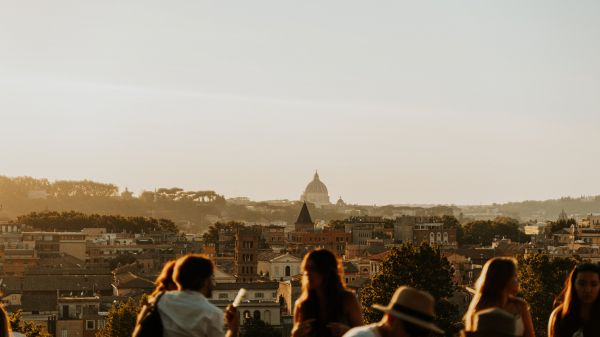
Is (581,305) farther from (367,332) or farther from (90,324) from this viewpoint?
(90,324)

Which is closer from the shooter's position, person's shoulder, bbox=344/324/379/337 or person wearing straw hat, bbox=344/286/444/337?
person wearing straw hat, bbox=344/286/444/337

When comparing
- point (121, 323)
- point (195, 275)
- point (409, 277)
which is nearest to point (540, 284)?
point (409, 277)

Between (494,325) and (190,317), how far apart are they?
196cm

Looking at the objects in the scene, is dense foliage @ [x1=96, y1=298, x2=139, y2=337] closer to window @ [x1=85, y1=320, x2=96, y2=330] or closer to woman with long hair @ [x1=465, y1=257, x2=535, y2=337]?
window @ [x1=85, y1=320, x2=96, y2=330]

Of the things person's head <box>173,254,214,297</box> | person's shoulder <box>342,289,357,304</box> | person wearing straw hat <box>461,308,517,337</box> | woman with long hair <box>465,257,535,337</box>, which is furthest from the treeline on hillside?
person wearing straw hat <box>461,308,517,337</box>

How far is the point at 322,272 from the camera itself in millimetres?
7805

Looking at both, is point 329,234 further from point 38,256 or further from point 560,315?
point 560,315

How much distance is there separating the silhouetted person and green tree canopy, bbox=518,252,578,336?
127ft

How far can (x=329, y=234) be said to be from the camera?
122438 mm

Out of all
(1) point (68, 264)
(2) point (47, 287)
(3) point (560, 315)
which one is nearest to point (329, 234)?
(1) point (68, 264)

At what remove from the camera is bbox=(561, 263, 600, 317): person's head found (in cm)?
828

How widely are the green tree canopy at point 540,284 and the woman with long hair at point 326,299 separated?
1494 inches

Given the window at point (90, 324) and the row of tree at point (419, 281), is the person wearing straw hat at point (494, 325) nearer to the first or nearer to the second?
the row of tree at point (419, 281)

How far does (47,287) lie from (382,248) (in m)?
43.2
